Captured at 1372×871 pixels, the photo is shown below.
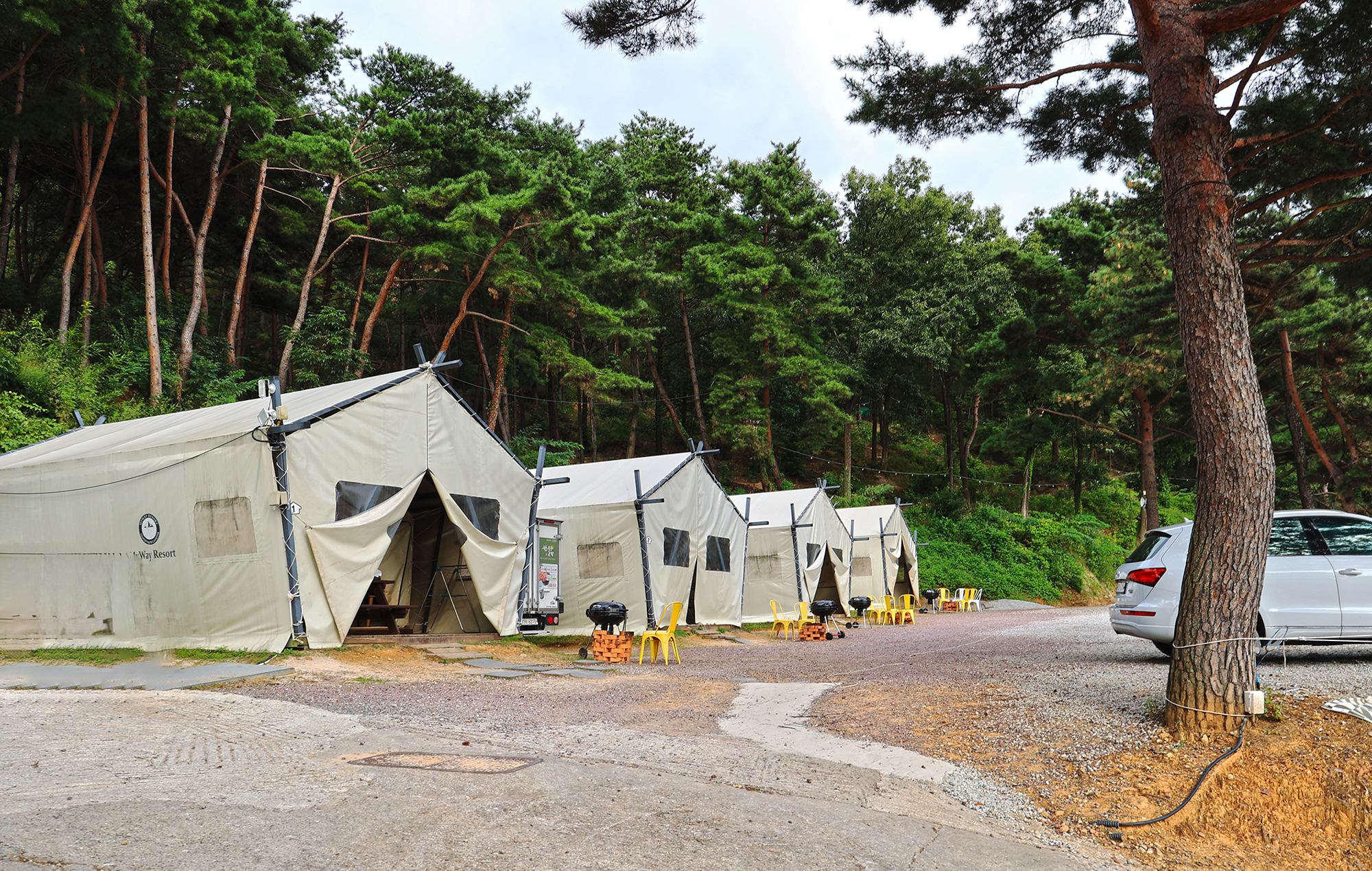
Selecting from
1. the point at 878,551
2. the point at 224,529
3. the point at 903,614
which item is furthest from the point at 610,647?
A: the point at 878,551

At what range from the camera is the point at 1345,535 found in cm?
711

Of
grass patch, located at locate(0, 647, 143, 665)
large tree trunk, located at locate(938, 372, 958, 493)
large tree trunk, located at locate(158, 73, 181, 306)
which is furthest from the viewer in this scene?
large tree trunk, located at locate(938, 372, 958, 493)

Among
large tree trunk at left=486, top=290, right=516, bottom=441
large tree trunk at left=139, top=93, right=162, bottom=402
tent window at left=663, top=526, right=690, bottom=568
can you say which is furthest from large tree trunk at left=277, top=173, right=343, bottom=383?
tent window at left=663, top=526, right=690, bottom=568

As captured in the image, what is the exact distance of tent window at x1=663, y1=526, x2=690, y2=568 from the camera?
1373 cm

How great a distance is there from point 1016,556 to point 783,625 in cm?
1636

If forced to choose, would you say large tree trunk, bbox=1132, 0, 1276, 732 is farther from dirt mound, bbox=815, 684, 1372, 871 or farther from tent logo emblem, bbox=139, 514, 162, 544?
tent logo emblem, bbox=139, 514, 162, 544

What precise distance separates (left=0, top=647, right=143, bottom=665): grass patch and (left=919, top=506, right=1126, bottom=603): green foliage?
76.5ft

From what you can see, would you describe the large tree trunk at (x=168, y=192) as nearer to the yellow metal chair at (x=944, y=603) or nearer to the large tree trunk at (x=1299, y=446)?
the yellow metal chair at (x=944, y=603)

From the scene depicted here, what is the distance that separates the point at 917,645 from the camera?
11898 millimetres

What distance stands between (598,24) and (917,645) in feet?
30.3

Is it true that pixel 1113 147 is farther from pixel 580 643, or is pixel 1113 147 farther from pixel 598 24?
pixel 580 643

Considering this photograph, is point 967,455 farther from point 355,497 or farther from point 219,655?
point 219,655

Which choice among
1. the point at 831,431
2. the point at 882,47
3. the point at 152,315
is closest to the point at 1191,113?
the point at 882,47

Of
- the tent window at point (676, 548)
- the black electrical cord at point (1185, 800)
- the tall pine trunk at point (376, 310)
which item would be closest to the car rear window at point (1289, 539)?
the black electrical cord at point (1185, 800)
